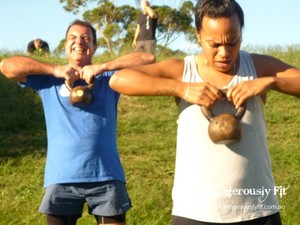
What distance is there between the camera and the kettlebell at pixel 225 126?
2328 millimetres

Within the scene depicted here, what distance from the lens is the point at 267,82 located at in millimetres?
2434

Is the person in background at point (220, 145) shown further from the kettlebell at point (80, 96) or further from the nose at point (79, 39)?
the nose at point (79, 39)

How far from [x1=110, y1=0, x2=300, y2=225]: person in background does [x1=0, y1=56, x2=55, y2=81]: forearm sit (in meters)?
1.11

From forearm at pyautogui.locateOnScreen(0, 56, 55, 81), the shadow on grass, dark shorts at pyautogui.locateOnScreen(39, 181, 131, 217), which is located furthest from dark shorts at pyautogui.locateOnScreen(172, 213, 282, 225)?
the shadow on grass

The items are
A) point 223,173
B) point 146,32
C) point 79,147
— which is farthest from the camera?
point 146,32

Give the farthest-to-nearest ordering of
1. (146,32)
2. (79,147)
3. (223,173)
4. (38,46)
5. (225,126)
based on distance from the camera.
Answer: (38,46) < (146,32) < (79,147) < (223,173) < (225,126)

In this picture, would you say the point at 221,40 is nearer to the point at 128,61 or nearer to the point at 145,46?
the point at 128,61

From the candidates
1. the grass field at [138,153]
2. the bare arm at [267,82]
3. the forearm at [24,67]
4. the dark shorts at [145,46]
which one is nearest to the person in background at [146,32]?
the dark shorts at [145,46]

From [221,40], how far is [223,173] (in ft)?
1.85

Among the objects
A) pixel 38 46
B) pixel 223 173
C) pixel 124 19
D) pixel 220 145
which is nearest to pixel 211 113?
pixel 220 145

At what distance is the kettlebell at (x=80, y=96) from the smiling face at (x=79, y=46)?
286 millimetres

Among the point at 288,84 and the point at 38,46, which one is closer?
the point at 288,84

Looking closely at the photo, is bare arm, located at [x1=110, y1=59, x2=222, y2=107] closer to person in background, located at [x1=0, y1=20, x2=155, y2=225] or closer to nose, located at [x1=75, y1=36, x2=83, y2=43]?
person in background, located at [x1=0, y1=20, x2=155, y2=225]

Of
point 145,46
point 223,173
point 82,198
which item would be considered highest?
point 145,46
